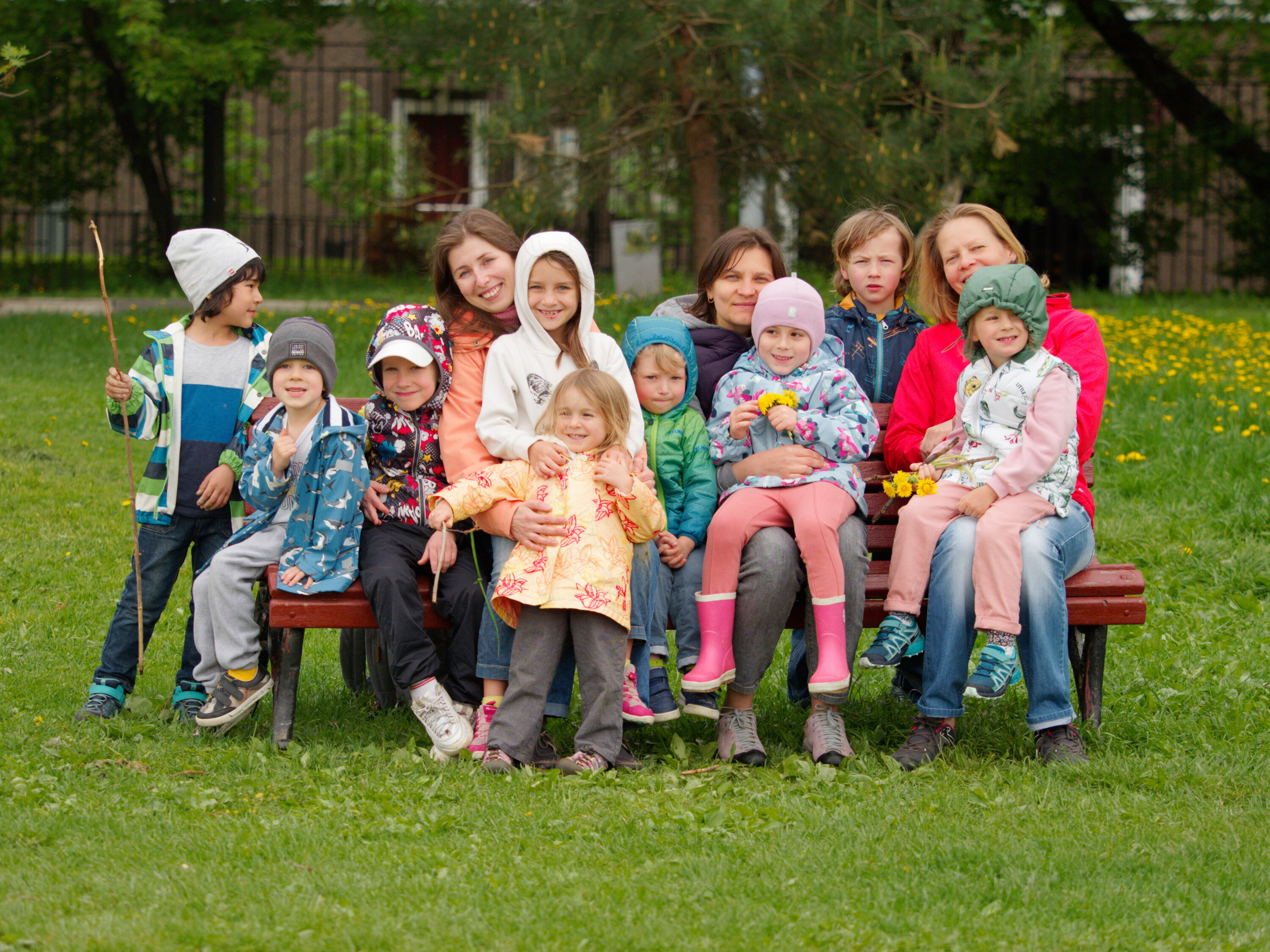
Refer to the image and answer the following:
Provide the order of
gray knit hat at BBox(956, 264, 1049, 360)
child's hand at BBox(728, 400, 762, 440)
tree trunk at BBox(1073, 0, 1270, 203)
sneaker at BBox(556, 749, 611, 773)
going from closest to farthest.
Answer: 1. sneaker at BBox(556, 749, 611, 773)
2. gray knit hat at BBox(956, 264, 1049, 360)
3. child's hand at BBox(728, 400, 762, 440)
4. tree trunk at BBox(1073, 0, 1270, 203)

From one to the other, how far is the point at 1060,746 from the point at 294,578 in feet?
7.45

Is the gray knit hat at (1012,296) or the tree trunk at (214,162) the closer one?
the gray knit hat at (1012,296)

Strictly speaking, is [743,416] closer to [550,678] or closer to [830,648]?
[830,648]

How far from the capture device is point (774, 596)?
4.00 m

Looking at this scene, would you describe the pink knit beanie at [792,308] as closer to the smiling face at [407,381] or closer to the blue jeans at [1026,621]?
the blue jeans at [1026,621]

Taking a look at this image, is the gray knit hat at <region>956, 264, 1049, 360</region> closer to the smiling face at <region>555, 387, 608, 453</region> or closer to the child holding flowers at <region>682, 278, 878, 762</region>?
the child holding flowers at <region>682, 278, 878, 762</region>

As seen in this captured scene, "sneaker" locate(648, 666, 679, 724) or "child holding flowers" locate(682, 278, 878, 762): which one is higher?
"child holding flowers" locate(682, 278, 878, 762)

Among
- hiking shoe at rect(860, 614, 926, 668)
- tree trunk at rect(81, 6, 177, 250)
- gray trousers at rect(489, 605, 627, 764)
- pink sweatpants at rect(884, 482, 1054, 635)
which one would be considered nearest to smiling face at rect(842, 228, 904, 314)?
pink sweatpants at rect(884, 482, 1054, 635)

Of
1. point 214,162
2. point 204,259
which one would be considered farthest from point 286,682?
point 214,162

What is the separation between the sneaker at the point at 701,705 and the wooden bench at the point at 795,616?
1.23 feet

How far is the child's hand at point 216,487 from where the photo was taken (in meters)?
4.30

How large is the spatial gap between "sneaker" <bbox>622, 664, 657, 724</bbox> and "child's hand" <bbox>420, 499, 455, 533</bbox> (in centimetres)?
67

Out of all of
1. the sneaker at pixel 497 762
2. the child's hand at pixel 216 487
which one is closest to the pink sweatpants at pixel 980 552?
the sneaker at pixel 497 762

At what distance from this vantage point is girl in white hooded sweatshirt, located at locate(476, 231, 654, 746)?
414 centimetres
